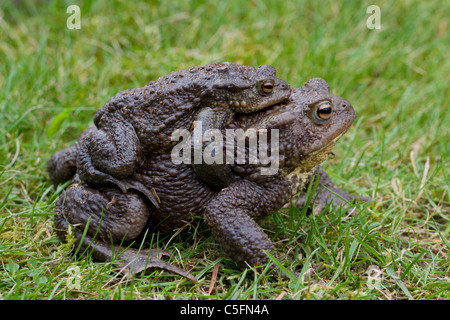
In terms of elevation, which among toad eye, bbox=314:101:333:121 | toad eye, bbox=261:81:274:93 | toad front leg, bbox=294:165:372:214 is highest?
toad eye, bbox=261:81:274:93

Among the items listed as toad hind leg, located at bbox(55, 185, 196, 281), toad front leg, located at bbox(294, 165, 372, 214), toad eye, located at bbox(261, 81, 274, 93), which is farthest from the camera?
toad front leg, located at bbox(294, 165, 372, 214)

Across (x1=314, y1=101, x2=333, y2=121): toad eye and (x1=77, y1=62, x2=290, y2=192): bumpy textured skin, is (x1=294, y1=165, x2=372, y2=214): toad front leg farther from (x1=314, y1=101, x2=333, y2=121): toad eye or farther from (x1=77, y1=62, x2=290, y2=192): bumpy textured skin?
(x1=77, y1=62, x2=290, y2=192): bumpy textured skin

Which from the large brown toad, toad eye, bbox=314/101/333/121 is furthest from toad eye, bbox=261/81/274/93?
toad eye, bbox=314/101/333/121

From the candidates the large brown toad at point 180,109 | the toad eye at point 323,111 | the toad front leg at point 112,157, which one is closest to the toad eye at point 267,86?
the large brown toad at point 180,109

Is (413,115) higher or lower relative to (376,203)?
higher

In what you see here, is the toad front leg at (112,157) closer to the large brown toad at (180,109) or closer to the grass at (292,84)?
the large brown toad at (180,109)

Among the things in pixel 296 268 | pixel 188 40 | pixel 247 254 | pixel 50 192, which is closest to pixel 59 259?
pixel 50 192

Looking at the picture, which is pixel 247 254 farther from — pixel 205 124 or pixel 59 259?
pixel 59 259
